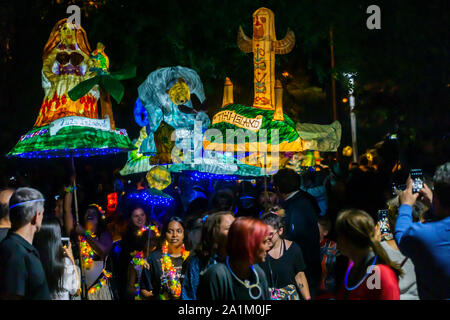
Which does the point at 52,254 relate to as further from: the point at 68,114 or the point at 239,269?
the point at 68,114

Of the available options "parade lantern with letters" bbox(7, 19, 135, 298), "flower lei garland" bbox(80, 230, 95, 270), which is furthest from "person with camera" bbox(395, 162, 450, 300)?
"flower lei garland" bbox(80, 230, 95, 270)

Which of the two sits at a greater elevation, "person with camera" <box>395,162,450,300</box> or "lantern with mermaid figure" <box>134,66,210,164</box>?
"lantern with mermaid figure" <box>134,66,210,164</box>

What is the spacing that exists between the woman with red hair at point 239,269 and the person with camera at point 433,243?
929 millimetres

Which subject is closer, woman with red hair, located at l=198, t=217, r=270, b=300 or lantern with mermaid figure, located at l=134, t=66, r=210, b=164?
woman with red hair, located at l=198, t=217, r=270, b=300

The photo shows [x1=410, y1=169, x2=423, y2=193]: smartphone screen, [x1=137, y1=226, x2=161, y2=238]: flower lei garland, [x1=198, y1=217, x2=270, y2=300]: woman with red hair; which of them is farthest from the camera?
[x1=137, y1=226, x2=161, y2=238]: flower lei garland

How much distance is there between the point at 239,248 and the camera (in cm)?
369

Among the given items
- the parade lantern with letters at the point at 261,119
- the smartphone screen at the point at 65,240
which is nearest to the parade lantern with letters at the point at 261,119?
the parade lantern with letters at the point at 261,119

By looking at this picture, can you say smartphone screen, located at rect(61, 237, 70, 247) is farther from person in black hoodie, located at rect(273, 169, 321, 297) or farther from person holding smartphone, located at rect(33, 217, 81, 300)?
person in black hoodie, located at rect(273, 169, 321, 297)

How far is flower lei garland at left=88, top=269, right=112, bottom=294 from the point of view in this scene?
6.07 m

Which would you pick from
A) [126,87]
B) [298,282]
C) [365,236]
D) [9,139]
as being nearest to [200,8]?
[126,87]

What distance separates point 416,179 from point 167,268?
2628 mm

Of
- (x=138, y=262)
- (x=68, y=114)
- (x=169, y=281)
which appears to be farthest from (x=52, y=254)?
(x=68, y=114)

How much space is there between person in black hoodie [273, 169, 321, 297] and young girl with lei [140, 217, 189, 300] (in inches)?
44.7
